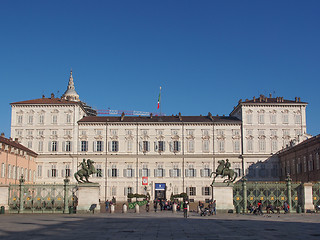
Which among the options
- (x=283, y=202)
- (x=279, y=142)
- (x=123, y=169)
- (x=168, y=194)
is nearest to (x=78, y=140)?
(x=123, y=169)

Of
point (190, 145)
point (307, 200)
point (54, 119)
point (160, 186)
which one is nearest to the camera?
point (307, 200)

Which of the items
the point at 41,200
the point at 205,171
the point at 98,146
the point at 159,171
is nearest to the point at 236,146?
the point at 205,171

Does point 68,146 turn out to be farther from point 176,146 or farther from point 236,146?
point 236,146

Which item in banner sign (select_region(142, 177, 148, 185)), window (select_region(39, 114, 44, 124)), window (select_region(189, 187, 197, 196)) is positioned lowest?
window (select_region(189, 187, 197, 196))

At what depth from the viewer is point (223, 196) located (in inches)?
1587

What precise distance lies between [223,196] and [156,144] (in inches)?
1545

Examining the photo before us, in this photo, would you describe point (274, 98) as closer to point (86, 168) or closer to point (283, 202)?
point (283, 202)

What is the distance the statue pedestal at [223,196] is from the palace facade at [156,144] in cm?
3717

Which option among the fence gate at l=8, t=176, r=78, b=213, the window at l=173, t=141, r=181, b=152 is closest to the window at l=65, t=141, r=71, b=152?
the window at l=173, t=141, r=181, b=152

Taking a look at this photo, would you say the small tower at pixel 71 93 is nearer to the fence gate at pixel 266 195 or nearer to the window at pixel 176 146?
the window at pixel 176 146

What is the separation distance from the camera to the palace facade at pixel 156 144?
255 ft

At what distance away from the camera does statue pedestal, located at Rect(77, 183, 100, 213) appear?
132ft

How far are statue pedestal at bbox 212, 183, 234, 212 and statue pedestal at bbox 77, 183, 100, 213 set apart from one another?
1077 cm

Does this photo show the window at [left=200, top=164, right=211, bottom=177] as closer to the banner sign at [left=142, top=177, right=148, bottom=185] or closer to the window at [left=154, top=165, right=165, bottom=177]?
the window at [left=154, top=165, right=165, bottom=177]
